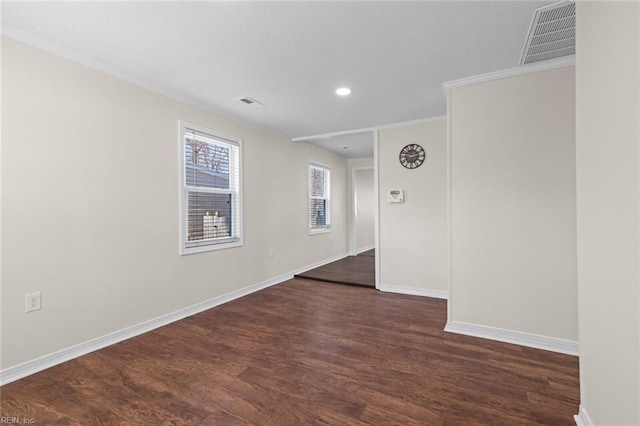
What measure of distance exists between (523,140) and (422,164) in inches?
58.6

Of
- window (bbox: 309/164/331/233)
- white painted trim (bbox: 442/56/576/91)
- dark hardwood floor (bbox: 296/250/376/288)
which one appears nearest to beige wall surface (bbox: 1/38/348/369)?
dark hardwood floor (bbox: 296/250/376/288)

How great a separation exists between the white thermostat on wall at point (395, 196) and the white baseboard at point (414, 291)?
123cm

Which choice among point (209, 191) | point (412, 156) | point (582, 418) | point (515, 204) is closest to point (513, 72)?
point (515, 204)

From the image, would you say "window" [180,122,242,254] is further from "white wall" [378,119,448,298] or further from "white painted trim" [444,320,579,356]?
"white painted trim" [444,320,579,356]

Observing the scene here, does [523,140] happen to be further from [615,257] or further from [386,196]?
[386,196]

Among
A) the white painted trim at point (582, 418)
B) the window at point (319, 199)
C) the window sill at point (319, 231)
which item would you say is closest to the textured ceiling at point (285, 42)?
the white painted trim at point (582, 418)

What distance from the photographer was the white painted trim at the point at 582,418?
4.75 ft

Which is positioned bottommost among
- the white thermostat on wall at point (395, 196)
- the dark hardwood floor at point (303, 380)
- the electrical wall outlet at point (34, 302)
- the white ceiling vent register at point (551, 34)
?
the dark hardwood floor at point (303, 380)

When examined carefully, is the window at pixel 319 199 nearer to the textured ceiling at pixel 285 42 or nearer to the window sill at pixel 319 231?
the window sill at pixel 319 231

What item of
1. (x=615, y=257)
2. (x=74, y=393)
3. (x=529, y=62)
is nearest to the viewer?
(x=615, y=257)

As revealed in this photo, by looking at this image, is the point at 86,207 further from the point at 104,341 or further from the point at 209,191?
the point at 209,191

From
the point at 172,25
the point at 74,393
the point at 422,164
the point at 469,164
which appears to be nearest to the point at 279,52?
the point at 172,25

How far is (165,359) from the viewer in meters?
2.28

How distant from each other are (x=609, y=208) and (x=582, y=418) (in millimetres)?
1140
